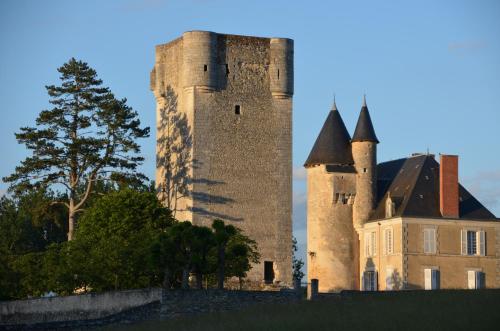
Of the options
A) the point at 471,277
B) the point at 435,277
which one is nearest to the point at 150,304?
the point at 435,277

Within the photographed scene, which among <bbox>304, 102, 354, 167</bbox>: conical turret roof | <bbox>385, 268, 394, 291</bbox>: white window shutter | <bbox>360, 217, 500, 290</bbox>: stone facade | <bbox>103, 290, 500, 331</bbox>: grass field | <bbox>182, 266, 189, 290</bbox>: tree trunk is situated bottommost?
<bbox>103, 290, 500, 331</bbox>: grass field

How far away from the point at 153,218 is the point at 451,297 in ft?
65.1

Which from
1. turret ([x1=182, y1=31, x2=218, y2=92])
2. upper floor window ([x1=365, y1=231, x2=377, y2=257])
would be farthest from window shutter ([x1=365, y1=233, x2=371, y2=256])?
turret ([x1=182, y1=31, x2=218, y2=92])

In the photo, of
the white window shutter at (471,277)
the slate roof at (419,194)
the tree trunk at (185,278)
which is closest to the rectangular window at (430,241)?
the slate roof at (419,194)

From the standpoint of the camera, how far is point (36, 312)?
5284 cm

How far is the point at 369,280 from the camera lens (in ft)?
206

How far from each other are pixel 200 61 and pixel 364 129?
7.44 metres

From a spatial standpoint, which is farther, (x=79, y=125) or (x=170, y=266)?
(x=79, y=125)

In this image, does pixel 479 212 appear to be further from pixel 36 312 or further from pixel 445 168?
pixel 36 312

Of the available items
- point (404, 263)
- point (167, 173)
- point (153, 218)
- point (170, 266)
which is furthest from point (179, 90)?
point (170, 266)

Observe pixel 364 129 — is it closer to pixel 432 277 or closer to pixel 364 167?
pixel 364 167

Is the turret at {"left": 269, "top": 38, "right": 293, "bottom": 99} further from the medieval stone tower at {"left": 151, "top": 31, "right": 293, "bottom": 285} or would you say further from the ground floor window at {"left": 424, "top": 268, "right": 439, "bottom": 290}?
the ground floor window at {"left": 424, "top": 268, "right": 439, "bottom": 290}

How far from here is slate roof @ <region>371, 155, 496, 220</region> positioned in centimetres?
6162

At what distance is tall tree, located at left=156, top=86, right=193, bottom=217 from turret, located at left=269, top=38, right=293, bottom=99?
4.18m
